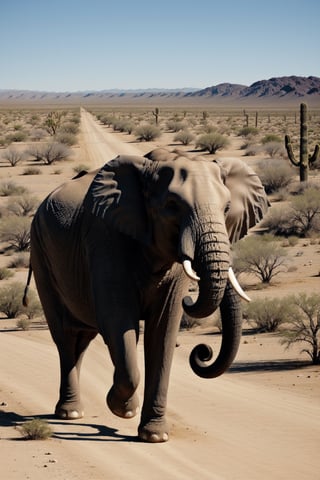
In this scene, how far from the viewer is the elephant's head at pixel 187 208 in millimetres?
6625

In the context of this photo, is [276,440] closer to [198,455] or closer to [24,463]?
[198,455]

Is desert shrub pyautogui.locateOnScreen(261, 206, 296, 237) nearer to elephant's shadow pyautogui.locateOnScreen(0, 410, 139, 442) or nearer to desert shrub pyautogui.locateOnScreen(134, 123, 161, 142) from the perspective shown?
elephant's shadow pyautogui.locateOnScreen(0, 410, 139, 442)

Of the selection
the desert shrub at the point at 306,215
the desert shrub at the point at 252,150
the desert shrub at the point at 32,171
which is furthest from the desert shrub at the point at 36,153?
the desert shrub at the point at 306,215

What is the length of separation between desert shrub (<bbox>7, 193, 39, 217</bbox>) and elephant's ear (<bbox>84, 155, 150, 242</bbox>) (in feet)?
65.4

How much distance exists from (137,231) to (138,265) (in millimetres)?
304

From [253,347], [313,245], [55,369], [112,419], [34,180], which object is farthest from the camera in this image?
[34,180]

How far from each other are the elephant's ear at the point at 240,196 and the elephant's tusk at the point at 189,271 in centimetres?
112

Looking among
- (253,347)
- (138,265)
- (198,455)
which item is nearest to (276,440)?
(198,455)

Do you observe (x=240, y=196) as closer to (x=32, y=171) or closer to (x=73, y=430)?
(x=73, y=430)

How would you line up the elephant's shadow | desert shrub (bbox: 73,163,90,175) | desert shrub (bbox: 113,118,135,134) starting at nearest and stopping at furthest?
the elephant's shadow
desert shrub (bbox: 73,163,90,175)
desert shrub (bbox: 113,118,135,134)

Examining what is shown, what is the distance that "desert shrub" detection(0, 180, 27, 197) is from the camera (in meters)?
32.2

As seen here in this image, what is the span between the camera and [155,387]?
26.6 feet

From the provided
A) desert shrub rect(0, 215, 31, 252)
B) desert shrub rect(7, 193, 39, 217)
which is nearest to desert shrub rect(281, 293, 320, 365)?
desert shrub rect(0, 215, 31, 252)

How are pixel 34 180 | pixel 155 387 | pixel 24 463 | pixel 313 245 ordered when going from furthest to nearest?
pixel 34 180 → pixel 313 245 → pixel 155 387 → pixel 24 463
